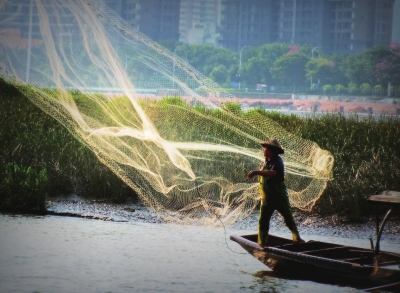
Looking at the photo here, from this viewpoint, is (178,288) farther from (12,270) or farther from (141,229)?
(141,229)

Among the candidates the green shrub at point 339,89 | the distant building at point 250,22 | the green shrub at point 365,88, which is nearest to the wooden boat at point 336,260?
the green shrub at point 339,89

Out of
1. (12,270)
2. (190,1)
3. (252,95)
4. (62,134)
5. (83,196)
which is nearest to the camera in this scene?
(12,270)

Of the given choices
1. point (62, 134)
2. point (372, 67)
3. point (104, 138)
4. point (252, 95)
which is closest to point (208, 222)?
point (104, 138)

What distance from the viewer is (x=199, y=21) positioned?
15312cm

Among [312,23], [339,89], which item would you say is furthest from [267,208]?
[312,23]

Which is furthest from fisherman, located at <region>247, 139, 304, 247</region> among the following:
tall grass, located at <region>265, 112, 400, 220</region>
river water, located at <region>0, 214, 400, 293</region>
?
tall grass, located at <region>265, 112, 400, 220</region>

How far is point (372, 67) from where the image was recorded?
4377 inches

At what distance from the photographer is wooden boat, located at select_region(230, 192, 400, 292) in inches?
352

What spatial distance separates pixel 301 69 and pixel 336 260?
10400cm

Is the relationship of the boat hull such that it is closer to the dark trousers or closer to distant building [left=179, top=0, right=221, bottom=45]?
the dark trousers

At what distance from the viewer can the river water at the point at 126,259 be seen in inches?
380

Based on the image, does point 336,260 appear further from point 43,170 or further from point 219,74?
point 219,74

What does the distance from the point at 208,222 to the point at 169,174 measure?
0.92 meters

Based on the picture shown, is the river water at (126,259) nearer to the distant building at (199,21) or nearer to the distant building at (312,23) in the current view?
the distant building at (312,23)
